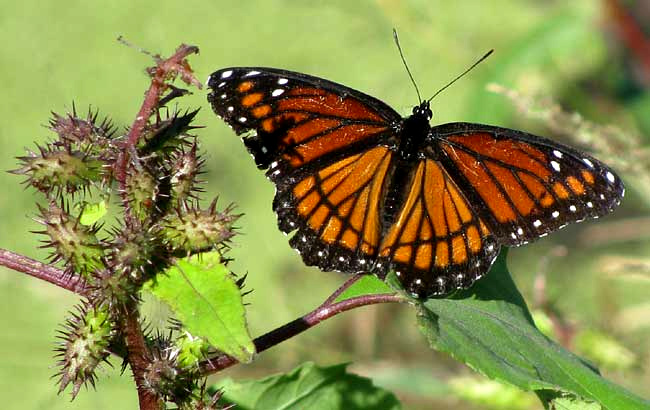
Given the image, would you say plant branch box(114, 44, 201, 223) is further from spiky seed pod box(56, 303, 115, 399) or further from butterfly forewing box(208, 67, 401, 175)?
butterfly forewing box(208, 67, 401, 175)

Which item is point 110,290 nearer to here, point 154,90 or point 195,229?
point 195,229

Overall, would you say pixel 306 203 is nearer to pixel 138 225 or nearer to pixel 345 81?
pixel 138 225

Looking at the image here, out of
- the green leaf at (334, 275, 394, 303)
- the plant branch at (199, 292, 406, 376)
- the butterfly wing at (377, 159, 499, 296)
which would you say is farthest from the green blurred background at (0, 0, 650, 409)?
the plant branch at (199, 292, 406, 376)

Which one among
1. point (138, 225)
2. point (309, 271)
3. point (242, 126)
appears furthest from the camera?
point (309, 271)

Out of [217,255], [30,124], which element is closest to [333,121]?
[217,255]

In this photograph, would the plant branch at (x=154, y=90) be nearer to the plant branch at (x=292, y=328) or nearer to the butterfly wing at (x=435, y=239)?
the plant branch at (x=292, y=328)

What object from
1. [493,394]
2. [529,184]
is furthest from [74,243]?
[493,394]
